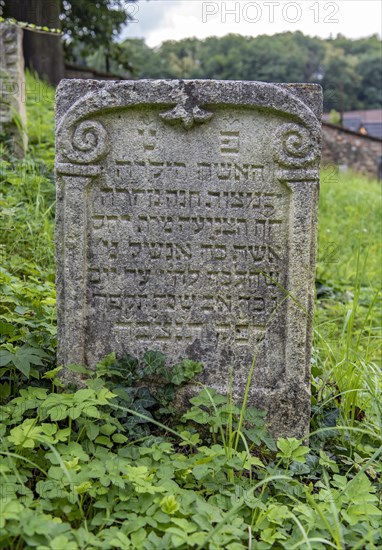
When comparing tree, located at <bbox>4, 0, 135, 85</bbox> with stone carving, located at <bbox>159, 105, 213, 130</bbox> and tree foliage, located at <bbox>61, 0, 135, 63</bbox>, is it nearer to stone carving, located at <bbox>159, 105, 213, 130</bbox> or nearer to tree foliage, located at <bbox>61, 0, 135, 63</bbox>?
tree foliage, located at <bbox>61, 0, 135, 63</bbox>

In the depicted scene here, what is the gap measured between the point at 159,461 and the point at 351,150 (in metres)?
15.0

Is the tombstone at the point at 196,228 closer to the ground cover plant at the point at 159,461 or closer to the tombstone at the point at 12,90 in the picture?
the ground cover plant at the point at 159,461

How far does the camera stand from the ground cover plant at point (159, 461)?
1814mm

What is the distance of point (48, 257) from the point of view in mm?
3928

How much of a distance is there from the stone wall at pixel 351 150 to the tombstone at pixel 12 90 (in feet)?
36.3

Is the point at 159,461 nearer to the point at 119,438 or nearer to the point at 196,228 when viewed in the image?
the point at 119,438

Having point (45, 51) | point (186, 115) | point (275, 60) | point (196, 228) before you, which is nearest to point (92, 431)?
point (196, 228)

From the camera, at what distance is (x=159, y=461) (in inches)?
85.7

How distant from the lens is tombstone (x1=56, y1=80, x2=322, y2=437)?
248cm

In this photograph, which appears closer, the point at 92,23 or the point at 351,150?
the point at 92,23

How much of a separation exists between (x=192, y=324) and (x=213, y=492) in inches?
30.0

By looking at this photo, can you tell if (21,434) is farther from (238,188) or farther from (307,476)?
(238,188)

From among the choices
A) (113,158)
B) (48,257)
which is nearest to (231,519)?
(113,158)

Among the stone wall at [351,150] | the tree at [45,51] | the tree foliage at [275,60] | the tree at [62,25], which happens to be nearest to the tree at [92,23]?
the tree at [62,25]
